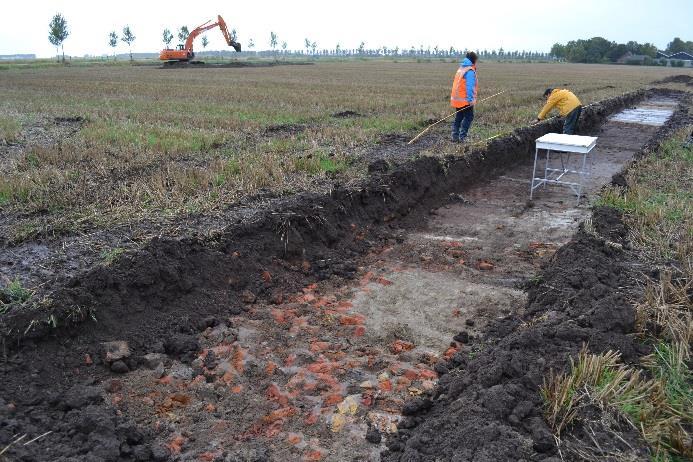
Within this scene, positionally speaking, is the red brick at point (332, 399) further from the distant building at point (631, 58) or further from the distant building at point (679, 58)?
the distant building at point (679, 58)

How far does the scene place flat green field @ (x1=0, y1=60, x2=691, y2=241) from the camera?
7018 mm

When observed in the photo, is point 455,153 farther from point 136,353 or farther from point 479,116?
point 136,353

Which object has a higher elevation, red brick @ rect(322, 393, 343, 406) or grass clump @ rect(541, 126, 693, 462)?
grass clump @ rect(541, 126, 693, 462)

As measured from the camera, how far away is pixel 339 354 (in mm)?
4648

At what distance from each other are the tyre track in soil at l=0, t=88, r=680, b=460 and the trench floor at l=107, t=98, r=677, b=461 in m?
0.01

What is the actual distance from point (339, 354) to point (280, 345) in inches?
20.2

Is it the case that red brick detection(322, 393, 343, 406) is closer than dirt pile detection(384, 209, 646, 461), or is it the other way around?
dirt pile detection(384, 209, 646, 461)

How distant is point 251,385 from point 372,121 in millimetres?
10921

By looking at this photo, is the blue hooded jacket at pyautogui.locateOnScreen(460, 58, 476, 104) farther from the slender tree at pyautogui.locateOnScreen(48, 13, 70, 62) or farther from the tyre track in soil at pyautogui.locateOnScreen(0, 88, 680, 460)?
the slender tree at pyautogui.locateOnScreen(48, 13, 70, 62)

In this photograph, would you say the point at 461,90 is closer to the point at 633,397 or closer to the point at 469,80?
the point at 469,80

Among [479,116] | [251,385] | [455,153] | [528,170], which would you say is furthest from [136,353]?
[479,116]

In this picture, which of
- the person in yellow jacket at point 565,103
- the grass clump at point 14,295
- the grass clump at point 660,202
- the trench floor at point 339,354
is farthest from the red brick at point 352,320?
the person in yellow jacket at point 565,103

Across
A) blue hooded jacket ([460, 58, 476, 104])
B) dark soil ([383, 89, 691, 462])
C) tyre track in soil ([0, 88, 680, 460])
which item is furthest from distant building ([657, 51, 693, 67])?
dark soil ([383, 89, 691, 462])

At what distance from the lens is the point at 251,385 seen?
421 cm
